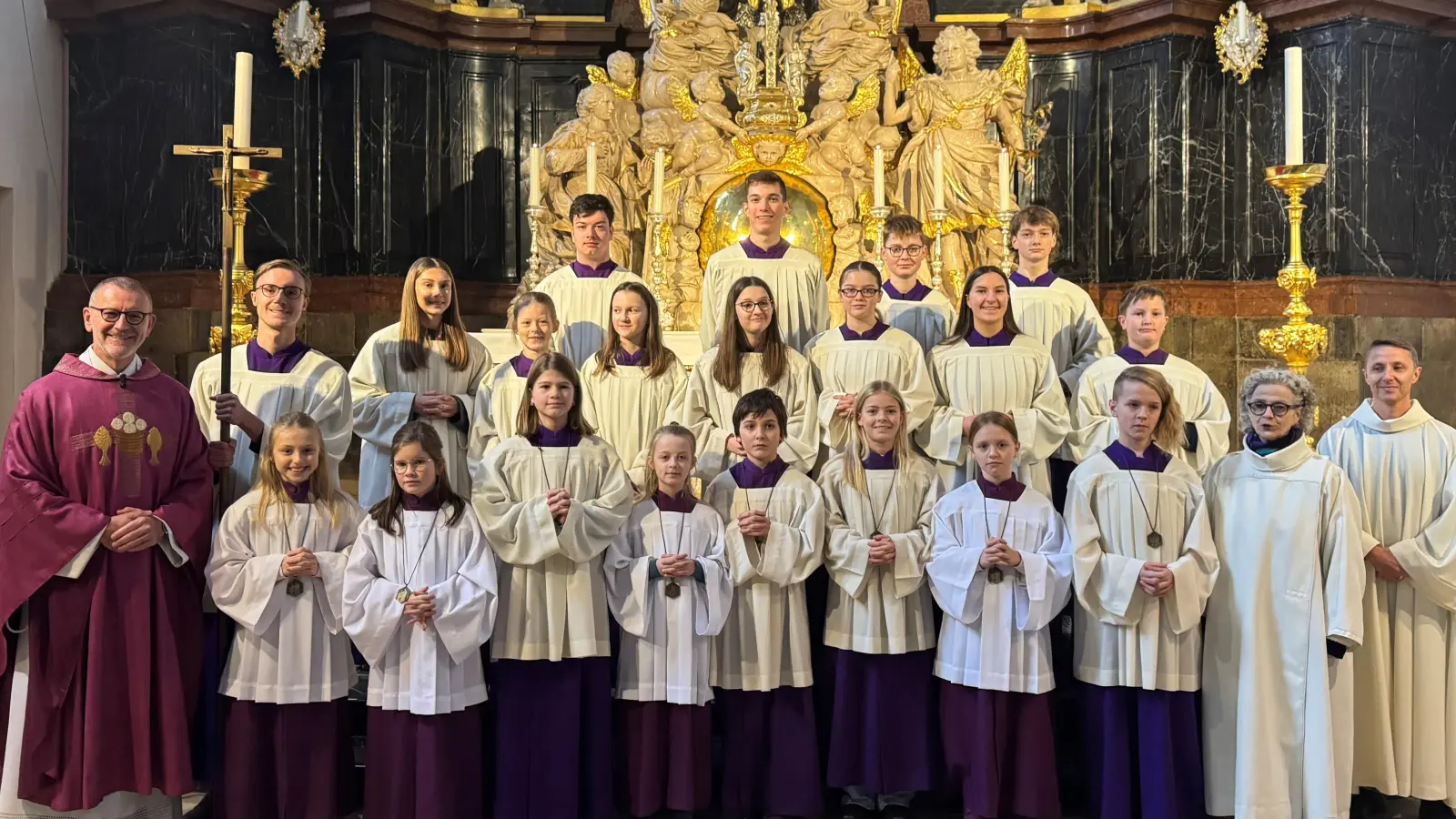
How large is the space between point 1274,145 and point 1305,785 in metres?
5.49

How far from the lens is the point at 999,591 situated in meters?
4.52

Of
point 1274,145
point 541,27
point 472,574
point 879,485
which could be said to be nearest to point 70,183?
point 541,27

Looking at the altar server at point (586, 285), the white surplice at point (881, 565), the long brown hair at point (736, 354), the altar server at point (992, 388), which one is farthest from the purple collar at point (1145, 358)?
the altar server at point (586, 285)

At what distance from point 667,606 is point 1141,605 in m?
1.68

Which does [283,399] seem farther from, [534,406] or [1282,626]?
[1282,626]

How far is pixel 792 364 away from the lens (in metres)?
5.24

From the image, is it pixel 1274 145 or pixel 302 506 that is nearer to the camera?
pixel 302 506

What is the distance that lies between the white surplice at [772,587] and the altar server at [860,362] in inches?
20.1

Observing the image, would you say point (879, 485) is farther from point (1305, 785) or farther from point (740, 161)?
point (740, 161)

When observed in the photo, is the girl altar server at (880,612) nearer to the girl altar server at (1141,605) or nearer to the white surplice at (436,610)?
the girl altar server at (1141,605)

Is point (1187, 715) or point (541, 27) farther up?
point (541, 27)

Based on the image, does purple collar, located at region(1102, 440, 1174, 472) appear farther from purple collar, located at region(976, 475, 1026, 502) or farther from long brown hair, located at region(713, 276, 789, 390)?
long brown hair, located at region(713, 276, 789, 390)

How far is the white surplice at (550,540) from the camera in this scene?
447cm

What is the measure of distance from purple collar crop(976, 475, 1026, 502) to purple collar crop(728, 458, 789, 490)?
752 mm
